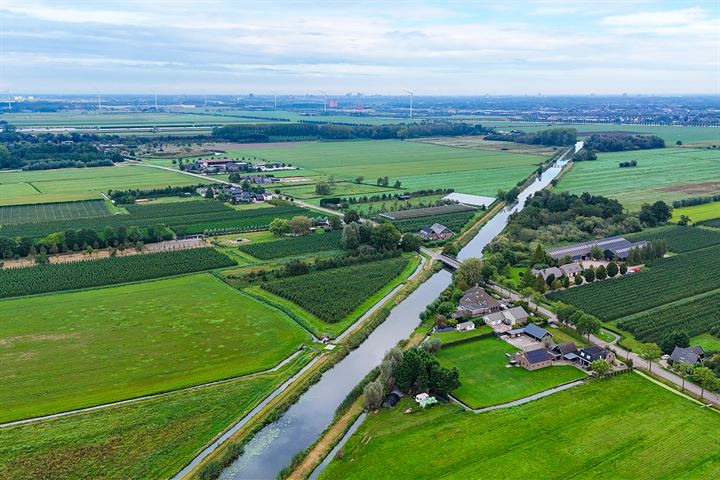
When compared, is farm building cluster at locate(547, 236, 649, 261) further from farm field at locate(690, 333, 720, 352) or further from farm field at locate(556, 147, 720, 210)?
farm field at locate(556, 147, 720, 210)

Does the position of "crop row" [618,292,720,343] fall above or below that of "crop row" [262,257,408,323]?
above

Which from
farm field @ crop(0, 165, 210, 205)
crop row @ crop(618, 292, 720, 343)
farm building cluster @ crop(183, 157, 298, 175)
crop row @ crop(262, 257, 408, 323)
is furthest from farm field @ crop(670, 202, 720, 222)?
farm field @ crop(0, 165, 210, 205)

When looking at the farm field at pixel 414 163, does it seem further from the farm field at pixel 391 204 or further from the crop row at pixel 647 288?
the crop row at pixel 647 288

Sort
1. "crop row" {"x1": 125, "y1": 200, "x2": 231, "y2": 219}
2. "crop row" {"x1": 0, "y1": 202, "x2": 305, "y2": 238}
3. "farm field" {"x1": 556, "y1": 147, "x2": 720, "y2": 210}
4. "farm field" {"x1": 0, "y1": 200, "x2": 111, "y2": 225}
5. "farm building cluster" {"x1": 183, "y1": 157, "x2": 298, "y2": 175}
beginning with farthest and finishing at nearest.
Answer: "farm building cluster" {"x1": 183, "y1": 157, "x2": 298, "y2": 175}, "farm field" {"x1": 556, "y1": 147, "x2": 720, "y2": 210}, "crop row" {"x1": 125, "y1": 200, "x2": 231, "y2": 219}, "farm field" {"x1": 0, "y1": 200, "x2": 111, "y2": 225}, "crop row" {"x1": 0, "y1": 202, "x2": 305, "y2": 238}

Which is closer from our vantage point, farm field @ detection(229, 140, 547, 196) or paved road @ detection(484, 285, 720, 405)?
paved road @ detection(484, 285, 720, 405)

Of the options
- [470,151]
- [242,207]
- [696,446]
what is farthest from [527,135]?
[696,446]

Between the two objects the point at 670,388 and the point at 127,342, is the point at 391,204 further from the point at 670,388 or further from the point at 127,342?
the point at 670,388

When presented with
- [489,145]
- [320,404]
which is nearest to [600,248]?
[320,404]
